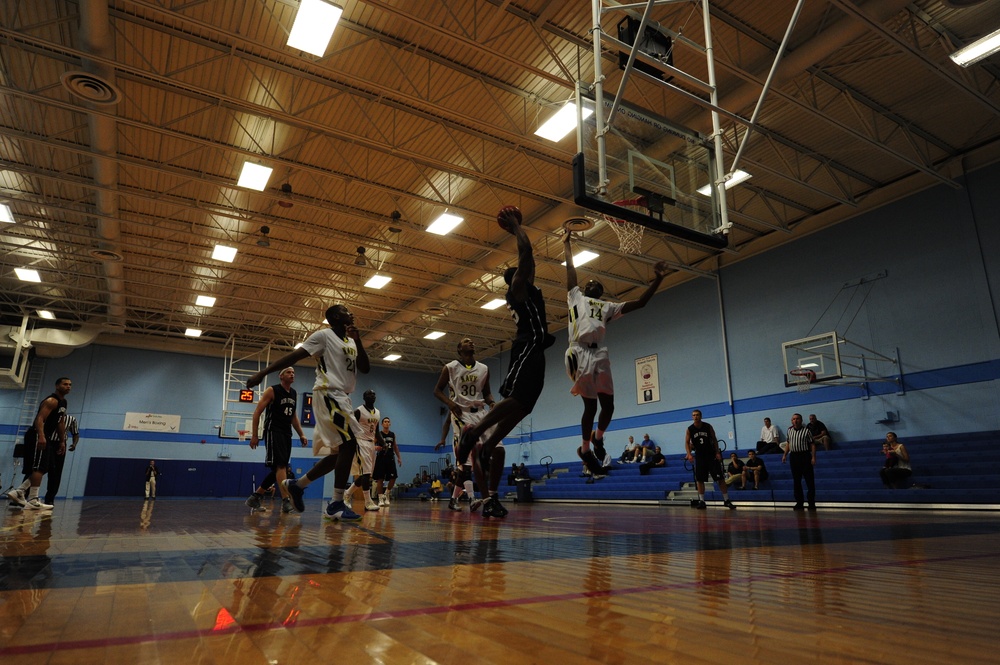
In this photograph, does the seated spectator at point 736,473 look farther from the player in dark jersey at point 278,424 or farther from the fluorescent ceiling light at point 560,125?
the player in dark jersey at point 278,424

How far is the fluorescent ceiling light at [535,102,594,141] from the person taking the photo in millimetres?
11273

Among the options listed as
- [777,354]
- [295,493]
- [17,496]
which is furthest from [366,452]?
[777,354]

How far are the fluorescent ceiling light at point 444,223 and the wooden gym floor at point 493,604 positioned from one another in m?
12.2

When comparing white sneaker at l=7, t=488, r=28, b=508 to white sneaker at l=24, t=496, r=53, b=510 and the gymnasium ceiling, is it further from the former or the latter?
the gymnasium ceiling

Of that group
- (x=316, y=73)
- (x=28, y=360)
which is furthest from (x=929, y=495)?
(x=28, y=360)

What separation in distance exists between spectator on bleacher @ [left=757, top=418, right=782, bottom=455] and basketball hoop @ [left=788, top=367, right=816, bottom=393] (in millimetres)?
1402

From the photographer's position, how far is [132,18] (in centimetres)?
970

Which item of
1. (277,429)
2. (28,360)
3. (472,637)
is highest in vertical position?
(28,360)

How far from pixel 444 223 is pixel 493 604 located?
13916 millimetres

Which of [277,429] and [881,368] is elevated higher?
[881,368]

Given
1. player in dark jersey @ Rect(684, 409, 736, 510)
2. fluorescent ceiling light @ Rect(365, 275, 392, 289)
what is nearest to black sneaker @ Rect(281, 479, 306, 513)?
player in dark jersey @ Rect(684, 409, 736, 510)

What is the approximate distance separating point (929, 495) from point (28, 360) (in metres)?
28.5

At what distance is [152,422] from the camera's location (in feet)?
82.0

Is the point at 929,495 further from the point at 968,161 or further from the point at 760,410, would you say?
the point at 968,161
